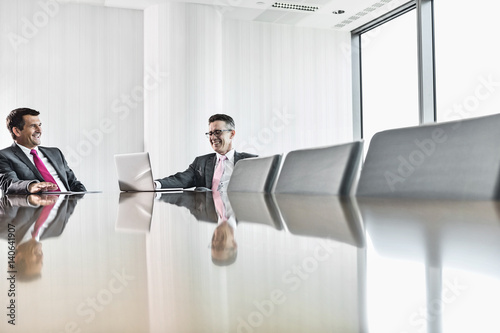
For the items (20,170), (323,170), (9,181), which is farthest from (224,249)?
(20,170)

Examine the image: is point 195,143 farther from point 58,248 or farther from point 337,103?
point 58,248

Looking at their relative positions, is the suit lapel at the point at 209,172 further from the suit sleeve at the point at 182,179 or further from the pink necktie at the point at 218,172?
the suit sleeve at the point at 182,179

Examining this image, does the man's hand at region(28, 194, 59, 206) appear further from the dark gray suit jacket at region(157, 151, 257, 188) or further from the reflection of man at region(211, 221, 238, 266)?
the dark gray suit jacket at region(157, 151, 257, 188)

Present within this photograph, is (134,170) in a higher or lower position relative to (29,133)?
lower

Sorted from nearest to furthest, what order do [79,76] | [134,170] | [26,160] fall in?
[134,170]
[26,160]
[79,76]

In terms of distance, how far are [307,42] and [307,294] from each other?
629cm

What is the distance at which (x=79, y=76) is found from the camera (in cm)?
536

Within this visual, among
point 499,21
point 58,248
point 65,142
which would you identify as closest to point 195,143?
point 65,142

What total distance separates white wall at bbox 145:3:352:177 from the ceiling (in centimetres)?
12

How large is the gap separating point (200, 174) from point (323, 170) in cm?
216

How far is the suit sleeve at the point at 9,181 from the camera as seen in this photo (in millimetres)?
2277

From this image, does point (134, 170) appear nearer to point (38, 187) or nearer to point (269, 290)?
point (38, 187)

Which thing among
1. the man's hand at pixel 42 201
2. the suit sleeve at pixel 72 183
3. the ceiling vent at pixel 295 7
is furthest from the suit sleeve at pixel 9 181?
the ceiling vent at pixel 295 7

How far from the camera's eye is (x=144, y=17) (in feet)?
17.4
